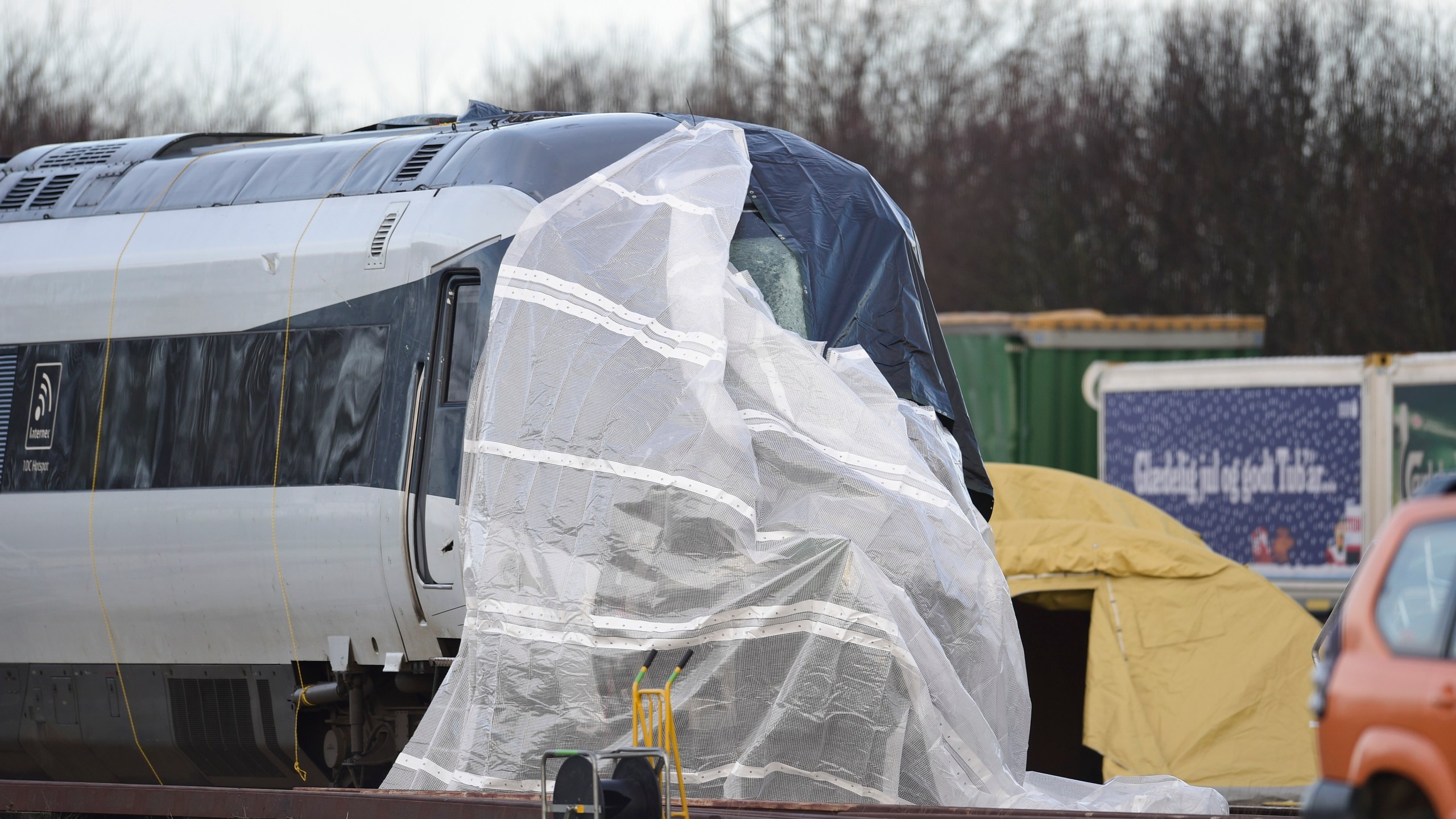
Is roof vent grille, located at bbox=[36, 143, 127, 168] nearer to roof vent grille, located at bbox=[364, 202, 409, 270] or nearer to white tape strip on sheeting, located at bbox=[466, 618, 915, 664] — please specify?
roof vent grille, located at bbox=[364, 202, 409, 270]

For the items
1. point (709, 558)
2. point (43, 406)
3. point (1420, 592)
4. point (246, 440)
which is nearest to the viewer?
point (1420, 592)

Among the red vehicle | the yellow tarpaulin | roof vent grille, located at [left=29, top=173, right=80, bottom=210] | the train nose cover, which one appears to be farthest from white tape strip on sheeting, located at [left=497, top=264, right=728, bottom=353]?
the yellow tarpaulin

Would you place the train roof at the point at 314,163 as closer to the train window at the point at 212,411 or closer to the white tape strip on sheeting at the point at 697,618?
the train window at the point at 212,411

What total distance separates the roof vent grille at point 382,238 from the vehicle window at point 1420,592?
5.03 metres

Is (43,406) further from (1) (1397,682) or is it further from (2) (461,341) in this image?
(1) (1397,682)

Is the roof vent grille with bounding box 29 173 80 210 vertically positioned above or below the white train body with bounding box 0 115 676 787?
above

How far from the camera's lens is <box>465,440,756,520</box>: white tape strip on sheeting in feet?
20.8

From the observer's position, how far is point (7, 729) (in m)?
8.71

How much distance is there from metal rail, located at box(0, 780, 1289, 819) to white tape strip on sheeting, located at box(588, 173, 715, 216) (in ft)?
8.38

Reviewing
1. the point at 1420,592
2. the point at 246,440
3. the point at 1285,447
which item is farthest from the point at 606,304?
the point at 1285,447

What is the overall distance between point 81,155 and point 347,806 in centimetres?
484

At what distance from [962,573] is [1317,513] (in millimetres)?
7736

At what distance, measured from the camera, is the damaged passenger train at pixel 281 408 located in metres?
7.42

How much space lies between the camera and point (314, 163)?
27.3ft
